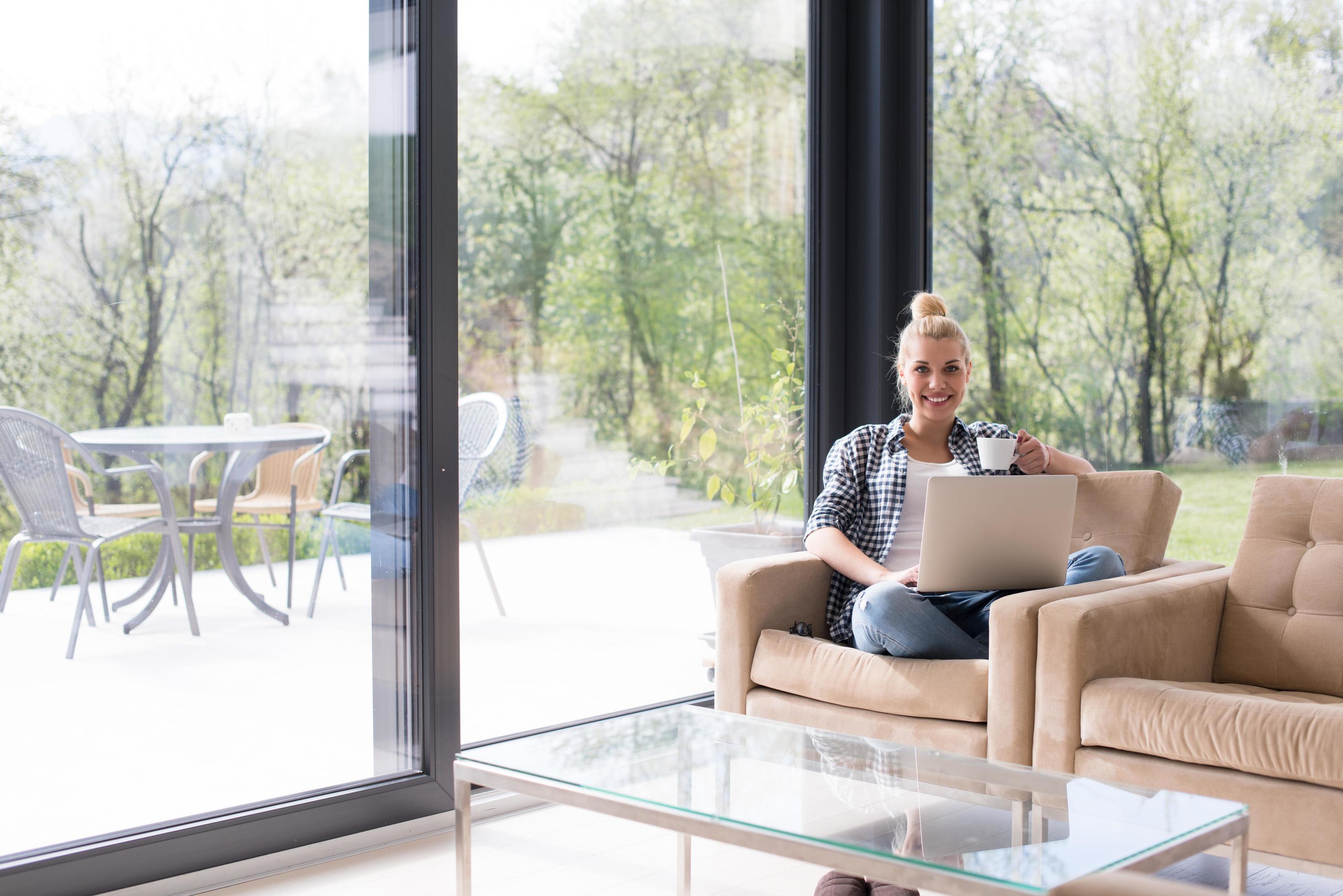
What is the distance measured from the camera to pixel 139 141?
8.21ft

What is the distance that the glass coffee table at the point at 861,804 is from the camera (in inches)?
60.5

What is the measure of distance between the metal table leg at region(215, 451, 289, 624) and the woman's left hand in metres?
1.85

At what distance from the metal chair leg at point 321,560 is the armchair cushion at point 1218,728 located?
1.67 meters

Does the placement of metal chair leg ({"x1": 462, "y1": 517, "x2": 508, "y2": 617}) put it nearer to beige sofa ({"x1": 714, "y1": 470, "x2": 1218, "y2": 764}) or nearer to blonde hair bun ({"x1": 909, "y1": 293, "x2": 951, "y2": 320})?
beige sofa ({"x1": 714, "y1": 470, "x2": 1218, "y2": 764})

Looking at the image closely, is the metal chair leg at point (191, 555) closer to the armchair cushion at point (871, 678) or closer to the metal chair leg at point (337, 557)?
the metal chair leg at point (337, 557)

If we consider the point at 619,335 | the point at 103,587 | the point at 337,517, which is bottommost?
the point at 103,587

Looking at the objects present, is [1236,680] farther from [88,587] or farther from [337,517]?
[88,587]

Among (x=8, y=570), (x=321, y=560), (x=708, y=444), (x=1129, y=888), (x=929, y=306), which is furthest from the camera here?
(x=708, y=444)

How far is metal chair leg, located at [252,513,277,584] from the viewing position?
2730 millimetres

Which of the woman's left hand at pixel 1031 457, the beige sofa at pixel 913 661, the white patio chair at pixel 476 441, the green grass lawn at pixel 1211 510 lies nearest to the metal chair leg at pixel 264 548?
the white patio chair at pixel 476 441

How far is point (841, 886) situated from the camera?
199 cm

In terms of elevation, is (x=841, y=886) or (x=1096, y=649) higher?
(x=1096, y=649)

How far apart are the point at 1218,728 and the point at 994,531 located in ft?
1.96

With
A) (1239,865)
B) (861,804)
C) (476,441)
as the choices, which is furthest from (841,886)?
(476,441)
